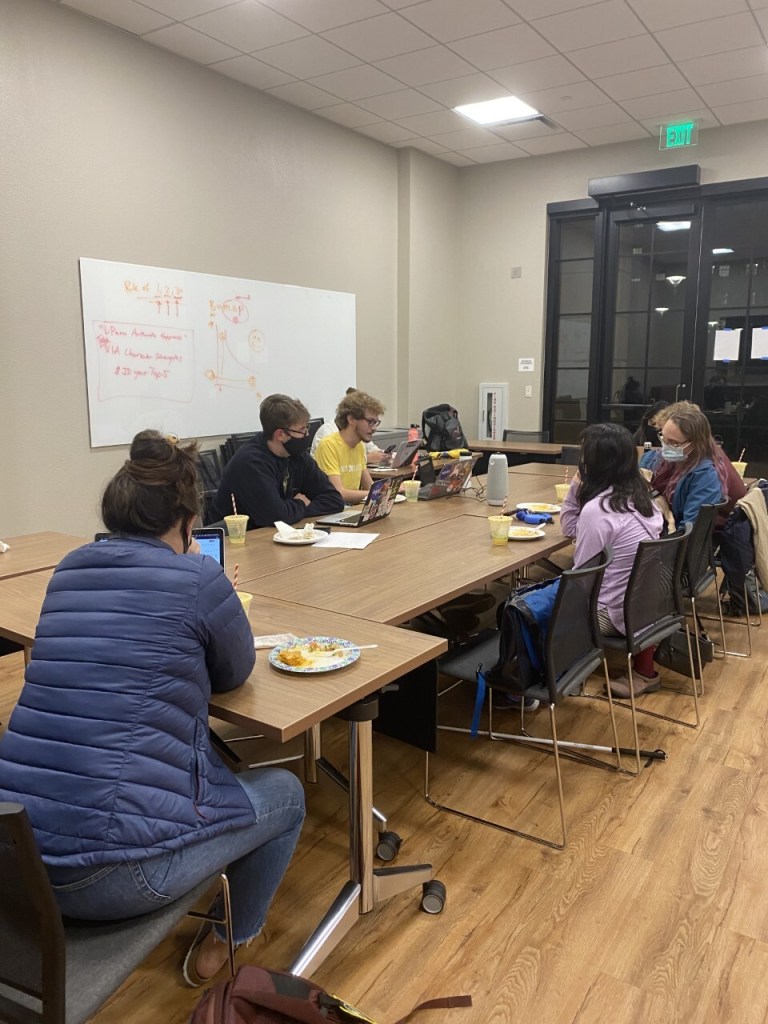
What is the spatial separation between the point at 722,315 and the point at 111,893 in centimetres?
656

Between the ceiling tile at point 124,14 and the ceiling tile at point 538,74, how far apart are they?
216 cm

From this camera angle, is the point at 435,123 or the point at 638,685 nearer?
the point at 638,685

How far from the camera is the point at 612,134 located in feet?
20.9

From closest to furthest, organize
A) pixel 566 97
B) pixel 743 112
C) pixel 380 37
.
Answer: pixel 380 37 → pixel 566 97 → pixel 743 112

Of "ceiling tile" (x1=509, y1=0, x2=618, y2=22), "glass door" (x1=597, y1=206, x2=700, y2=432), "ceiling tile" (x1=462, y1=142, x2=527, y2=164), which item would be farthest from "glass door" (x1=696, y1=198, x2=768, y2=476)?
"ceiling tile" (x1=509, y1=0, x2=618, y2=22)

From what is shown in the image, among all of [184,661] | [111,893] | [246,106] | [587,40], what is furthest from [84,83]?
[111,893]

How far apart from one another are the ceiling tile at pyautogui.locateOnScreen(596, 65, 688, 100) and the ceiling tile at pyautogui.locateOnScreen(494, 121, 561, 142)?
0.76 meters

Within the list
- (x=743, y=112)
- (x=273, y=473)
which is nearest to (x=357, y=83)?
(x=743, y=112)

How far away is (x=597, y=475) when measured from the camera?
288cm

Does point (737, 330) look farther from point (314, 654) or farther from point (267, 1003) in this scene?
point (267, 1003)

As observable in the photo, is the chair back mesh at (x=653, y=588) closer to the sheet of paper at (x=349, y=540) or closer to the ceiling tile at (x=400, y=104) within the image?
the sheet of paper at (x=349, y=540)

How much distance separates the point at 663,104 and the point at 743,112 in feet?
2.26

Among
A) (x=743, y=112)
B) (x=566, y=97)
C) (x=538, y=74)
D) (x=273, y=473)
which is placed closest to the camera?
(x=273, y=473)

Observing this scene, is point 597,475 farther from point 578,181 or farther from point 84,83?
point 578,181
